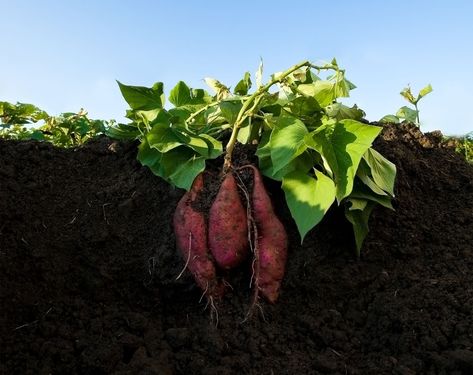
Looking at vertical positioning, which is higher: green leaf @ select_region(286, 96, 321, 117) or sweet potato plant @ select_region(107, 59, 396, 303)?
green leaf @ select_region(286, 96, 321, 117)

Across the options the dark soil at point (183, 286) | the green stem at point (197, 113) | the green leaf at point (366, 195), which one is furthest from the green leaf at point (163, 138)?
the green leaf at point (366, 195)

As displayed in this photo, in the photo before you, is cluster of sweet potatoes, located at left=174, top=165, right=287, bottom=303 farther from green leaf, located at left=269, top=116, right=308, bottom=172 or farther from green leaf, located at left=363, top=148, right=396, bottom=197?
green leaf, located at left=363, top=148, right=396, bottom=197

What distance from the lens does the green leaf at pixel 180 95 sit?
3.20 m

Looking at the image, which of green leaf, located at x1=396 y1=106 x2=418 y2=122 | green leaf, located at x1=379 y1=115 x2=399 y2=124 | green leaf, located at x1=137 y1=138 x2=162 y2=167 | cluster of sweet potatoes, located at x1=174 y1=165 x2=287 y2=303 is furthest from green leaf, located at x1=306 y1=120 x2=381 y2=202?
green leaf, located at x1=396 y1=106 x2=418 y2=122

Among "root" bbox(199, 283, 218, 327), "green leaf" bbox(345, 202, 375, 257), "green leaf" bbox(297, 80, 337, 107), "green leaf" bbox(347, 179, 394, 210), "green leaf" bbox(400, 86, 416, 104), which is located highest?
"green leaf" bbox(400, 86, 416, 104)

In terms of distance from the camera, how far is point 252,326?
8.16 feet

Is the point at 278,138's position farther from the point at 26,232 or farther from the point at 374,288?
the point at 26,232

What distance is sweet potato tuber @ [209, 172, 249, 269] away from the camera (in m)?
2.60

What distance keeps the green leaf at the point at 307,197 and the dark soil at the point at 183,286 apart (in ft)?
0.93

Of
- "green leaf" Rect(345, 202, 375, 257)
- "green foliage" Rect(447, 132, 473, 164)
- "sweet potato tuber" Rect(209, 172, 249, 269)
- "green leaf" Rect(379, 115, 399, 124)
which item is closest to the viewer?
"sweet potato tuber" Rect(209, 172, 249, 269)

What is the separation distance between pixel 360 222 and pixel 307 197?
1.30ft

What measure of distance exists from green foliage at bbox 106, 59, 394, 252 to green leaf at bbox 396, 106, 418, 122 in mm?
939

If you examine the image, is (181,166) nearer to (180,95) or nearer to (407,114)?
(180,95)

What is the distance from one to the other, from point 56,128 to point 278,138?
227 centimetres
